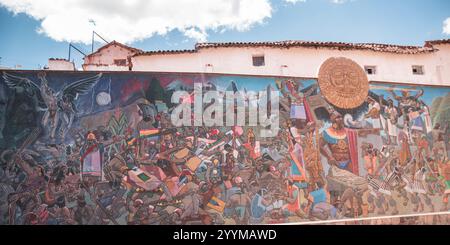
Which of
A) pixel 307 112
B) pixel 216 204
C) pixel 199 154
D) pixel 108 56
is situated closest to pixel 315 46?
pixel 307 112

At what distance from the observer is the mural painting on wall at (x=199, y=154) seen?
27.7ft

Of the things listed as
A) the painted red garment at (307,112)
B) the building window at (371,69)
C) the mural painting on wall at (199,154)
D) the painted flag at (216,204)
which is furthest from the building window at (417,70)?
the painted flag at (216,204)

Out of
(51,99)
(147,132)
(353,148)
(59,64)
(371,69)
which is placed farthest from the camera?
(371,69)

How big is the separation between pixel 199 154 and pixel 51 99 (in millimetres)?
4558

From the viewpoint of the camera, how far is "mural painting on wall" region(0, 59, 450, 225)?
332 inches

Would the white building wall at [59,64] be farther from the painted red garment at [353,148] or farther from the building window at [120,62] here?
the painted red garment at [353,148]

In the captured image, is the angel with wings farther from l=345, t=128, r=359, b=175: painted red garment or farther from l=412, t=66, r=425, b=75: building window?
l=412, t=66, r=425, b=75: building window

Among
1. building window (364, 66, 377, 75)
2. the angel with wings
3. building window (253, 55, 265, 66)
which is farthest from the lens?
building window (364, 66, 377, 75)

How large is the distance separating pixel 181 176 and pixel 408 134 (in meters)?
8.04

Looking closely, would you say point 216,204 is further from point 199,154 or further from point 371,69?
point 371,69

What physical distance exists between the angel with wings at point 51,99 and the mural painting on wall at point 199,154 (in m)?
0.03

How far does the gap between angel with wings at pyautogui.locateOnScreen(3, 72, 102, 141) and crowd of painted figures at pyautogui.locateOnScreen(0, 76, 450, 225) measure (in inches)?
14.9

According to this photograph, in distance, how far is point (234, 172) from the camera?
360 inches

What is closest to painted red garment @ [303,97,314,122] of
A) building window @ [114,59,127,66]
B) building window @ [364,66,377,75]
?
building window @ [364,66,377,75]
